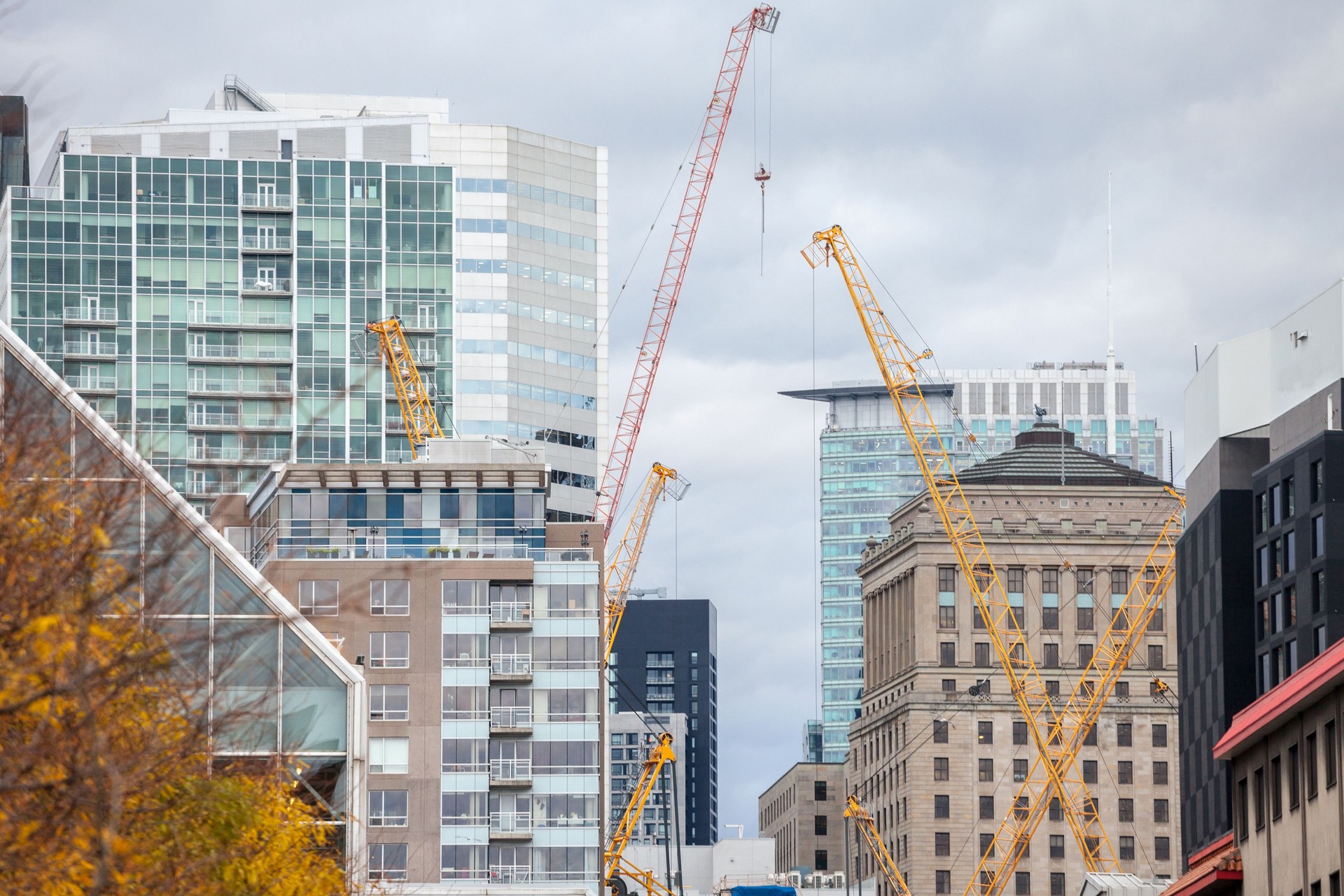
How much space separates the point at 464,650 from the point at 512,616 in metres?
4.01

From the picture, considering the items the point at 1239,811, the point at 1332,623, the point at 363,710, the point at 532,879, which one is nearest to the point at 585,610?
the point at 532,879

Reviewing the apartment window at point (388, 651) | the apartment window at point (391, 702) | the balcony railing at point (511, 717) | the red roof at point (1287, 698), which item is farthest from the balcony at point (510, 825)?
the red roof at point (1287, 698)

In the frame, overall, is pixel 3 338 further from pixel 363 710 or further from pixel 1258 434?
pixel 1258 434

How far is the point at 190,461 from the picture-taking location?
2875 cm

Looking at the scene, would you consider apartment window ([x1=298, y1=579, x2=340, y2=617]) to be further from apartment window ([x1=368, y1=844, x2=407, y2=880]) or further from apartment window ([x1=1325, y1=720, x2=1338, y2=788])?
apartment window ([x1=1325, y1=720, x2=1338, y2=788])

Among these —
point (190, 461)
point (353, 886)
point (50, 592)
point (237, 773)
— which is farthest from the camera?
point (353, 886)

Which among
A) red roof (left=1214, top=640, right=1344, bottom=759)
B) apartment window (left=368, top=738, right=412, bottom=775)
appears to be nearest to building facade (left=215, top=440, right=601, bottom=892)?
apartment window (left=368, top=738, right=412, bottom=775)

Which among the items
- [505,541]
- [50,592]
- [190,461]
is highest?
[505,541]

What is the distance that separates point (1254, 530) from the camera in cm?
15800

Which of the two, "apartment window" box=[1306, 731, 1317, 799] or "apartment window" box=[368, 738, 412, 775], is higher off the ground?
"apartment window" box=[368, 738, 412, 775]

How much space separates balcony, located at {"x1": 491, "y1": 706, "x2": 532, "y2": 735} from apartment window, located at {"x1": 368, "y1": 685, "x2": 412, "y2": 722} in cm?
571

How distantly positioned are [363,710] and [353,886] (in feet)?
43.1

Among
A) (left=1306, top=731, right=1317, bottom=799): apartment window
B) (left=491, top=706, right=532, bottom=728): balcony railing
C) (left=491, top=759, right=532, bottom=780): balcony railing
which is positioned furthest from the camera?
(left=491, top=706, right=532, bottom=728): balcony railing

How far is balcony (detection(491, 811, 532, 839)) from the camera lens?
150250 millimetres
